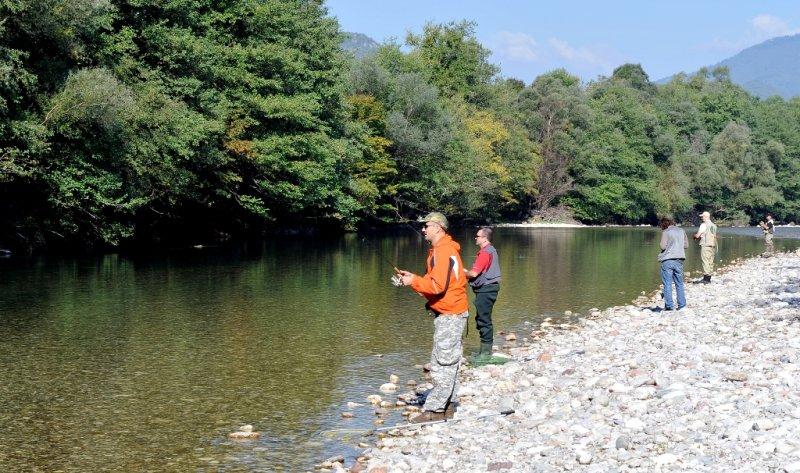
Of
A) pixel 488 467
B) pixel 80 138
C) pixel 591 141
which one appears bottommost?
pixel 488 467

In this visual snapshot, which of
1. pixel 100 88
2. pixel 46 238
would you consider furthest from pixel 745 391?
pixel 46 238

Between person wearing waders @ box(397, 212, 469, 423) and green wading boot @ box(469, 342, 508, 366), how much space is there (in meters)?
3.69

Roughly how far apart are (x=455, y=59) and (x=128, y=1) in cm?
6757

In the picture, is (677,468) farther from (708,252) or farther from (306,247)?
(306,247)

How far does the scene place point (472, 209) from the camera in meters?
89.9

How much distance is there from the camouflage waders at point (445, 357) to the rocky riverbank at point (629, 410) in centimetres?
42

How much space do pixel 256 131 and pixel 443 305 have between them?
4076 cm

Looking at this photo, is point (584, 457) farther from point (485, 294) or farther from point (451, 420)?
point (485, 294)

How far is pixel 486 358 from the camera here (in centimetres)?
1492

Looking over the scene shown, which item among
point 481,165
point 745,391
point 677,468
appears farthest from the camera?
point 481,165

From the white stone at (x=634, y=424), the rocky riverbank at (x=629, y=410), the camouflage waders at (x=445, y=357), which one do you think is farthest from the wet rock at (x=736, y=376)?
the camouflage waders at (x=445, y=357)

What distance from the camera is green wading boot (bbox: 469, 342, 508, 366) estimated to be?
14859 mm

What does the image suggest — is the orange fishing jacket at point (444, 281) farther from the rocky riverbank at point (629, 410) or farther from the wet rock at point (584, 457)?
the wet rock at point (584, 457)

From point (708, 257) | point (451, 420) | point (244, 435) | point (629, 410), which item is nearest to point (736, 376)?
point (629, 410)
